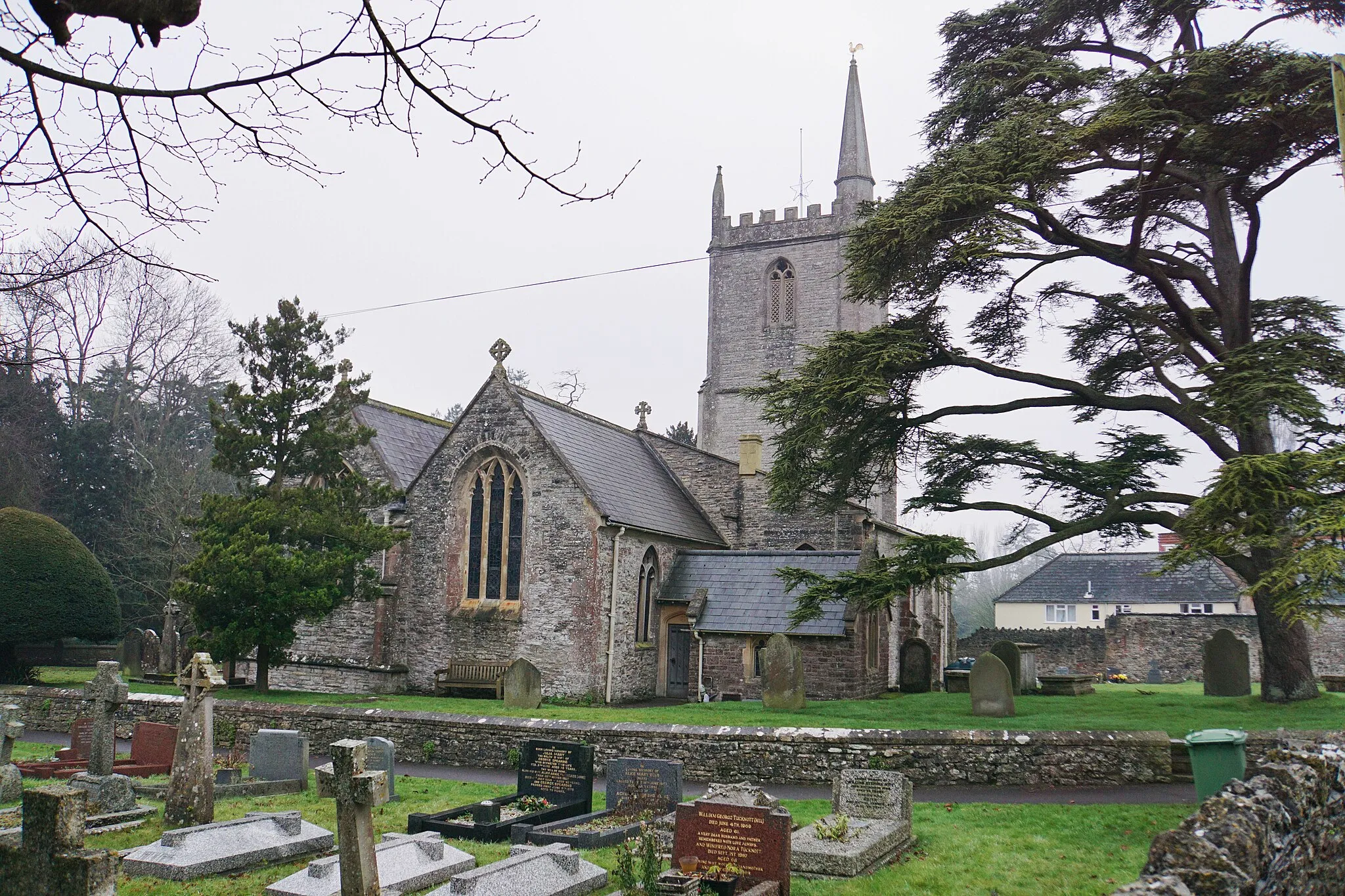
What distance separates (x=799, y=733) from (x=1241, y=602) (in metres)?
39.4

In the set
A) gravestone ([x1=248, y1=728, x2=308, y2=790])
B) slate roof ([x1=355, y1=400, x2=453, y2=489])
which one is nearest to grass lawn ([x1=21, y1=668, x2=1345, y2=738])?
gravestone ([x1=248, y1=728, x2=308, y2=790])

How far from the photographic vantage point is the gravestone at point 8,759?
10602 mm

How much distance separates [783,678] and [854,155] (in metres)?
31.4

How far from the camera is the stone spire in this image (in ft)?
139

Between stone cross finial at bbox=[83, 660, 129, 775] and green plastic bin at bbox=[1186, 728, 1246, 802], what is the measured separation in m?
13.0

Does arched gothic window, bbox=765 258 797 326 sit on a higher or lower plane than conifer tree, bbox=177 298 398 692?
higher

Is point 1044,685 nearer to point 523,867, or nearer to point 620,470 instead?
point 620,470

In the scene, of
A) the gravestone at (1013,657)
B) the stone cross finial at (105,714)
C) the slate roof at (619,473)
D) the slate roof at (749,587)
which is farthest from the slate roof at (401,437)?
the gravestone at (1013,657)

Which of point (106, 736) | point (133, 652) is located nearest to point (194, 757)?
point (106, 736)

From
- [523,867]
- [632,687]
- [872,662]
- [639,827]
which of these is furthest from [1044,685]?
[523,867]

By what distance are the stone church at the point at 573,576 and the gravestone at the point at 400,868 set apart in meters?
12.9

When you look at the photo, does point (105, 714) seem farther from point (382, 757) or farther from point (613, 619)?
point (613, 619)

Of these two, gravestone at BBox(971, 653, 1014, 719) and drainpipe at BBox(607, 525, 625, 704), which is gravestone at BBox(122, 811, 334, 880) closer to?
gravestone at BBox(971, 653, 1014, 719)

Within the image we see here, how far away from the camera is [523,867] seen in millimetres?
7777
